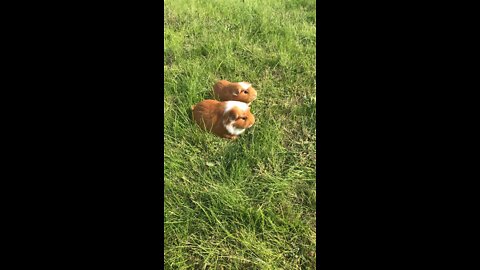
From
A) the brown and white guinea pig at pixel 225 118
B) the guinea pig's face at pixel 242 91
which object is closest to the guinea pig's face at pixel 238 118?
the brown and white guinea pig at pixel 225 118

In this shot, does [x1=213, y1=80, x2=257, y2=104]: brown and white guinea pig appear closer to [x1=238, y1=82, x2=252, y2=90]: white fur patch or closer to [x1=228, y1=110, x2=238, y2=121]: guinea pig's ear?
[x1=238, y1=82, x2=252, y2=90]: white fur patch

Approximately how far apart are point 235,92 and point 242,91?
45 mm

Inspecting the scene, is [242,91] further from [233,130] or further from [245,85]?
[233,130]

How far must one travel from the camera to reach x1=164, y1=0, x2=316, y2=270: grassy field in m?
1.70

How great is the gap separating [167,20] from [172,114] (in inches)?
49.5

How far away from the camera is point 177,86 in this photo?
2.44 m

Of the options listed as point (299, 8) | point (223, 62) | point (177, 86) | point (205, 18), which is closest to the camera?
point (177, 86)

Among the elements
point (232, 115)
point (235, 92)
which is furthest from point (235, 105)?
point (235, 92)

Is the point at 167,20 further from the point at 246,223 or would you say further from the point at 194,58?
the point at 246,223

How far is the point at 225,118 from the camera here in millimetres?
2121

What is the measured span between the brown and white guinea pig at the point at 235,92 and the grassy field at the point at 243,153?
61 mm

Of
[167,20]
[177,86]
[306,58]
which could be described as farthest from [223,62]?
[167,20]

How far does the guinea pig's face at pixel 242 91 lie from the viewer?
2354mm

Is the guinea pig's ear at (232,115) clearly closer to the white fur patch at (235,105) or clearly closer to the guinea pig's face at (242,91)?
the white fur patch at (235,105)
